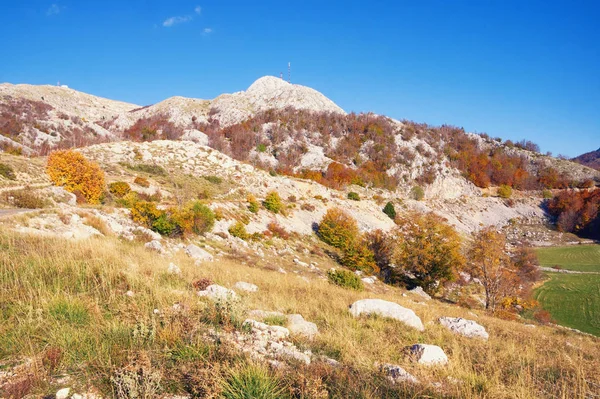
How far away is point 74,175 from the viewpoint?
26547mm

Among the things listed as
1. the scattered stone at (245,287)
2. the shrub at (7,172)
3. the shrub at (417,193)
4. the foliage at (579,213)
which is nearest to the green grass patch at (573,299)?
the scattered stone at (245,287)

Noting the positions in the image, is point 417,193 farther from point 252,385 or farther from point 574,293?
point 252,385

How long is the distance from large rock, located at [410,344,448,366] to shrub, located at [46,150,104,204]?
29.4 m

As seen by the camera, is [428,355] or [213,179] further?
[213,179]

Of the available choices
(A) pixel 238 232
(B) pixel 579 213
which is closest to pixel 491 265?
(A) pixel 238 232

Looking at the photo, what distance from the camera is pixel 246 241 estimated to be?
2567cm

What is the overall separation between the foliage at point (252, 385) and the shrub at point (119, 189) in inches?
1266

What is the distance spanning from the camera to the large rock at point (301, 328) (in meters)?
5.36

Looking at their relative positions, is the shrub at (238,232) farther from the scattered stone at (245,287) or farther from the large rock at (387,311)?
the large rock at (387,311)

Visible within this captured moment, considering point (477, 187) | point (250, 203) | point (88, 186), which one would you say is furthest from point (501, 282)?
point (477, 187)

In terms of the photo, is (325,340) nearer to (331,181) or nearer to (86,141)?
(331,181)

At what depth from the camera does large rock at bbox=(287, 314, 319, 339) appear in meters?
5.36

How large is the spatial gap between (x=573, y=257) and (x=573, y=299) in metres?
29.1

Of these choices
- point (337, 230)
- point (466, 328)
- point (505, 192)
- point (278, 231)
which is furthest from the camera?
point (505, 192)
